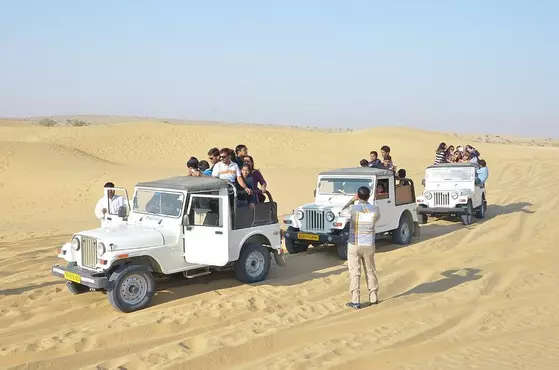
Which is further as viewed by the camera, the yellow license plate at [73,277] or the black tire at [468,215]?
the black tire at [468,215]

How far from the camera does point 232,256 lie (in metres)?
8.99

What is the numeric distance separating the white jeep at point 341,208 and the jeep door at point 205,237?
3.21 meters

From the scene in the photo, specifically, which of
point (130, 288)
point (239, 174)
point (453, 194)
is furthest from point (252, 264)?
point (453, 194)

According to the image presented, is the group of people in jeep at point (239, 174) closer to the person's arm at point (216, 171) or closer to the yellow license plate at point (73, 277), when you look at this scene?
the person's arm at point (216, 171)

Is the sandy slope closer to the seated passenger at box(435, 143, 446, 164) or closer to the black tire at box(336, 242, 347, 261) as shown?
the black tire at box(336, 242, 347, 261)

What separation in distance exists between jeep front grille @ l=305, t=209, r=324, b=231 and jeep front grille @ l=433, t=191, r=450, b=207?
581 centimetres

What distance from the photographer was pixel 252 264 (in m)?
9.42

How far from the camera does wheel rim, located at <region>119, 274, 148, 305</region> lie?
7.74 m

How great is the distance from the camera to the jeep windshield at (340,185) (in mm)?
12289

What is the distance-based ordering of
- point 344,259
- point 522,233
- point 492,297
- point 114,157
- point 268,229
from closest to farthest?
point 492,297
point 268,229
point 344,259
point 522,233
point 114,157

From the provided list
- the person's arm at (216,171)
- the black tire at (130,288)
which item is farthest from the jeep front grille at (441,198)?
the black tire at (130,288)

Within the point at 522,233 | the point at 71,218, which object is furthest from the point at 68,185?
the point at 522,233

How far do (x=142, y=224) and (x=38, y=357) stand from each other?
2993 mm

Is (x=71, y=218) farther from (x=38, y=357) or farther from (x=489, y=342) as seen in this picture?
(x=489, y=342)
